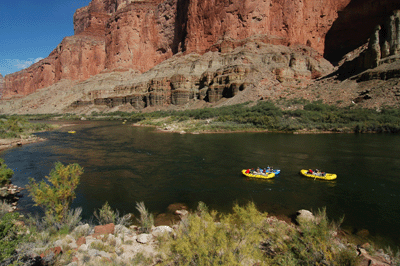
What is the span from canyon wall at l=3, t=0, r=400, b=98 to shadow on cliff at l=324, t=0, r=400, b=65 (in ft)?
0.80

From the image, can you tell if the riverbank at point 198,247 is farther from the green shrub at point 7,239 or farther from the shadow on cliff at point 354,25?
the shadow on cliff at point 354,25

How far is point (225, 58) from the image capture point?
6669 cm

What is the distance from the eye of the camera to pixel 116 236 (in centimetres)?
620

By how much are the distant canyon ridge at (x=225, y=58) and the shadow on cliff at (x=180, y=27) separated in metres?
0.42

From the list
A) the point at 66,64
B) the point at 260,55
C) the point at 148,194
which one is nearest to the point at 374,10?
the point at 260,55

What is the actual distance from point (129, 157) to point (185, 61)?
62178 mm

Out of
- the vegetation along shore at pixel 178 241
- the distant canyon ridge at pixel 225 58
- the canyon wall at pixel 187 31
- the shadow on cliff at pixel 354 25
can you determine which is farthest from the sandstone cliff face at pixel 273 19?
the vegetation along shore at pixel 178 241

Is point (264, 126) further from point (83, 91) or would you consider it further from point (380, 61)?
point (83, 91)

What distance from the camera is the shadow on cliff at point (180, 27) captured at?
8506 centimetres

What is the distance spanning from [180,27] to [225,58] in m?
33.9

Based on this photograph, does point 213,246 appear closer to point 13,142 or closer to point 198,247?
point 198,247

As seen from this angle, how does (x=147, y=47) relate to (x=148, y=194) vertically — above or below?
above

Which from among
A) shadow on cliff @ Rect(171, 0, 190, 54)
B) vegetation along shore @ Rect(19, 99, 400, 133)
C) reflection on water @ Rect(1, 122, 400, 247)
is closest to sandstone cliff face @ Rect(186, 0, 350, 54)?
shadow on cliff @ Rect(171, 0, 190, 54)

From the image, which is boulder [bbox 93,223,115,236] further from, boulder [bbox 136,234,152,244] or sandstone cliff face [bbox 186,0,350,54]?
sandstone cliff face [bbox 186,0,350,54]
